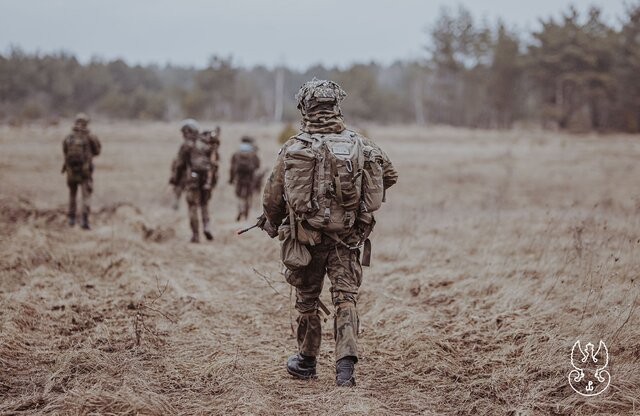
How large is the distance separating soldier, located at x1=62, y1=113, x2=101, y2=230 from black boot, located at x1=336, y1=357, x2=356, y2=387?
24.3 feet

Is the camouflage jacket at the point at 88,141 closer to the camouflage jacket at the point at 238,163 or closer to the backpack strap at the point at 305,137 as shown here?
the camouflage jacket at the point at 238,163

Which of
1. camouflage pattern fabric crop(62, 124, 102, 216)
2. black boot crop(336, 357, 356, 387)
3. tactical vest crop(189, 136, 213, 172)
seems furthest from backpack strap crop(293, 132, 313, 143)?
camouflage pattern fabric crop(62, 124, 102, 216)

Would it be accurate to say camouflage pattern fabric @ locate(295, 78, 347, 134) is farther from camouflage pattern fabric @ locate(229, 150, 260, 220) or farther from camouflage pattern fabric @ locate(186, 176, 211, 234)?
camouflage pattern fabric @ locate(229, 150, 260, 220)

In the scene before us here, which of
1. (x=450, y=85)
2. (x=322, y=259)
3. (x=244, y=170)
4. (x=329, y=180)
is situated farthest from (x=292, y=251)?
(x=450, y=85)

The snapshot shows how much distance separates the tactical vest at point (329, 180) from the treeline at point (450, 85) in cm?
4510

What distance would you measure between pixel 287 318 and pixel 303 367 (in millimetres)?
1498

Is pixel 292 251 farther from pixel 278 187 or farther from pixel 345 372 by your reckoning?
pixel 345 372

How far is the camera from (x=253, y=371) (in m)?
4.11

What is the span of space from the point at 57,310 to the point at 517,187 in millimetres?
16738

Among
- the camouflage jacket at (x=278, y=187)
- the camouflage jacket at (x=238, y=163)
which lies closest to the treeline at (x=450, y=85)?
the camouflage jacket at (x=238, y=163)

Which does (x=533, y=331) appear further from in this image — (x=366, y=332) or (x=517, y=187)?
(x=517, y=187)

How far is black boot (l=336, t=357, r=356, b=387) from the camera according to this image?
147 inches

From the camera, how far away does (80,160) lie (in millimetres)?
9633

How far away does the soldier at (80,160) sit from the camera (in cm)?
957
